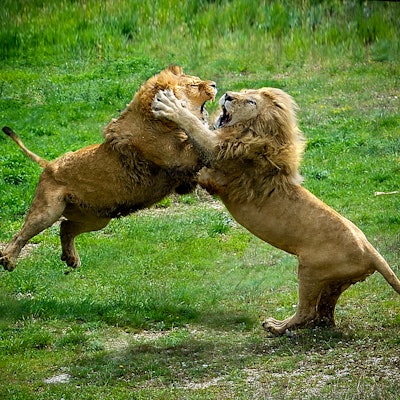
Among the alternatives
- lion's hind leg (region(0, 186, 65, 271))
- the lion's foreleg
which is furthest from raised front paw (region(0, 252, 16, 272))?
the lion's foreleg

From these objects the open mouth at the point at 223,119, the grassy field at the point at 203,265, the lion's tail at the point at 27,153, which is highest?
the open mouth at the point at 223,119

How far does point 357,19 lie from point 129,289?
5.24 meters

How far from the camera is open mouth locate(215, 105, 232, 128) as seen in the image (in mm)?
5608

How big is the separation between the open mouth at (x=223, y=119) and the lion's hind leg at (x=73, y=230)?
1.33 m

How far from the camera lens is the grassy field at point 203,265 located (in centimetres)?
197

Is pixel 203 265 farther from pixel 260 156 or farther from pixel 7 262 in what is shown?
pixel 260 156

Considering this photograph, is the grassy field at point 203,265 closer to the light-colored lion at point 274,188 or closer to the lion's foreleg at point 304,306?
the lion's foreleg at point 304,306

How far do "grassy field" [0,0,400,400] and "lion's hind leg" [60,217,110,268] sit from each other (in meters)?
0.27

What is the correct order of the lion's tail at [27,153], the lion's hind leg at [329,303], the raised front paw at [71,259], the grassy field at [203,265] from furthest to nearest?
the raised front paw at [71,259] < the lion's tail at [27,153] < the lion's hind leg at [329,303] < the grassy field at [203,265]

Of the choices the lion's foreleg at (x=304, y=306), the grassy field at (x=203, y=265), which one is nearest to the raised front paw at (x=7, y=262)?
the grassy field at (x=203, y=265)

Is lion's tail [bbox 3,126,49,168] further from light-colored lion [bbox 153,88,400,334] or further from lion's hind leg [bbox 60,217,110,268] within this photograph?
light-colored lion [bbox 153,88,400,334]

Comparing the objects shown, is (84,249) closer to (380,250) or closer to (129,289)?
(129,289)

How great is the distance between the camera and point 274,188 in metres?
5.47

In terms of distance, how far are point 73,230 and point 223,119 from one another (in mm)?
1768
